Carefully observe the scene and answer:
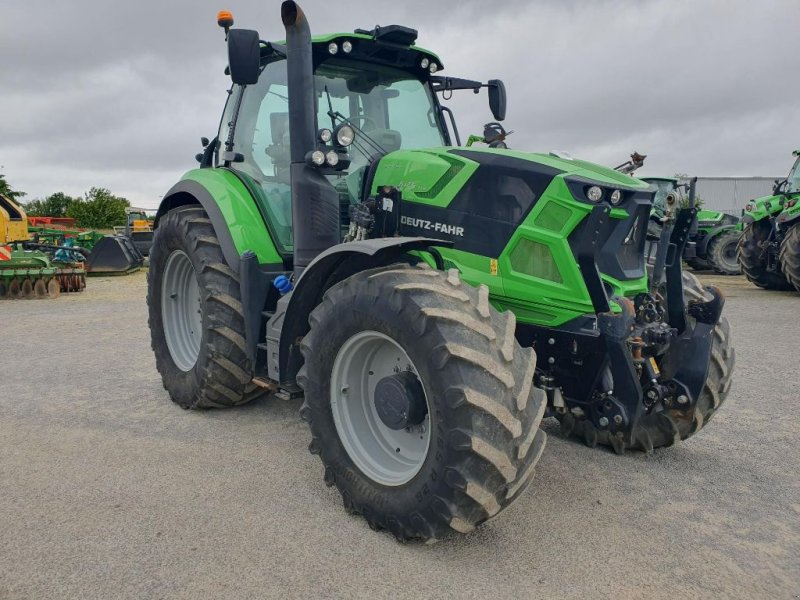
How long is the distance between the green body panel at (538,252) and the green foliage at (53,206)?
48771 mm

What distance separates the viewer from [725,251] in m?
17.9

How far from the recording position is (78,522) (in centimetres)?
315

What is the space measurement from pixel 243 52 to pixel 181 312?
2454 millimetres

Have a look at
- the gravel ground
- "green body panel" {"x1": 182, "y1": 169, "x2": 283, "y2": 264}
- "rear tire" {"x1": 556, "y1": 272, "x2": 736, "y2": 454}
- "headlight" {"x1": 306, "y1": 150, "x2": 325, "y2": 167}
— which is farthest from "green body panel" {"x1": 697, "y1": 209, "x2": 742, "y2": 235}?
"headlight" {"x1": 306, "y1": 150, "x2": 325, "y2": 167}

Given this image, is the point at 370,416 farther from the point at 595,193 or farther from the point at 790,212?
the point at 790,212

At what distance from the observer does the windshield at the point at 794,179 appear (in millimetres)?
13648

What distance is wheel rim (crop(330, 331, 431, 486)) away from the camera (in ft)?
10.4

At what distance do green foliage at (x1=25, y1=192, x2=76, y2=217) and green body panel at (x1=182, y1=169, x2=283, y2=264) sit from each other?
4717 cm

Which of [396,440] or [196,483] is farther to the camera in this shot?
[196,483]

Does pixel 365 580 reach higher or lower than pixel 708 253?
lower

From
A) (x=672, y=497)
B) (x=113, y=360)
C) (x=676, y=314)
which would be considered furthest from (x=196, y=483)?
(x=113, y=360)

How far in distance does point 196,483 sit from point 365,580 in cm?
137

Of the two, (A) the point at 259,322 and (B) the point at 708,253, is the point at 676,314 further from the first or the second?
(B) the point at 708,253

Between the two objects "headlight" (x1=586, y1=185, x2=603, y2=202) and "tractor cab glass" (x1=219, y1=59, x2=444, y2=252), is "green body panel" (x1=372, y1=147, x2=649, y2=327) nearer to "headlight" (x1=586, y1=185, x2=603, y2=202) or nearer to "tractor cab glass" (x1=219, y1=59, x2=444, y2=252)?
"headlight" (x1=586, y1=185, x2=603, y2=202)
